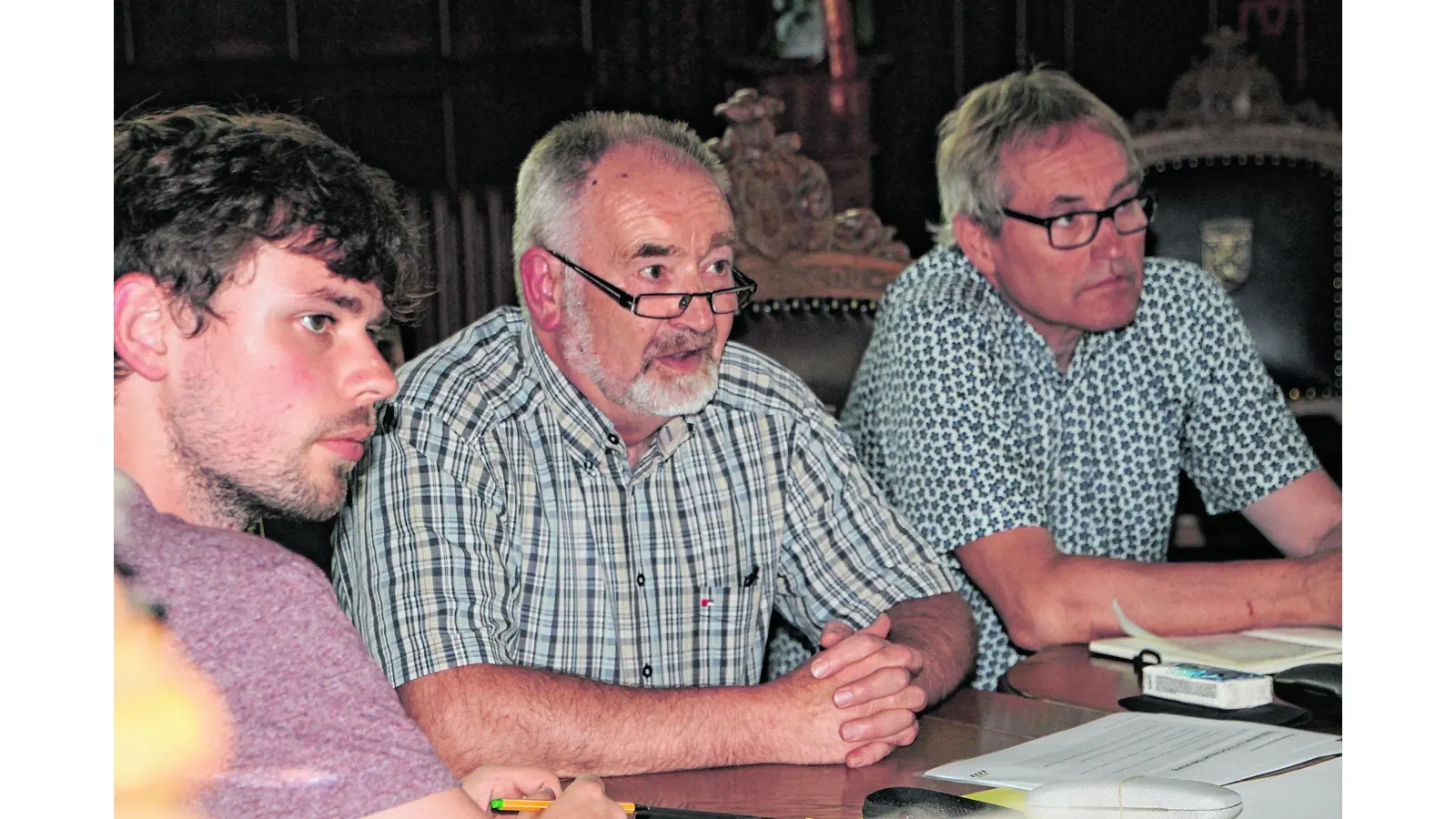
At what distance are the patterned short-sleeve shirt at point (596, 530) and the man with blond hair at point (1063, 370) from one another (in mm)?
173

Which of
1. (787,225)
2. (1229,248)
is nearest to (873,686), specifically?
(787,225)

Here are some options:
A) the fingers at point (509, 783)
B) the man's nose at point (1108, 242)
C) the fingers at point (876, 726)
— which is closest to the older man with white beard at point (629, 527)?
the fingers at point (876, 726)

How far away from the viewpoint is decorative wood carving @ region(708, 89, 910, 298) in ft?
7.16

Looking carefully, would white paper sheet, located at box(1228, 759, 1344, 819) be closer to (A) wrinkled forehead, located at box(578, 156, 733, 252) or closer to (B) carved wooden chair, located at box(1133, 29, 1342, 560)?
(A) wrinkled forehead, located at box(578, 156, 733, 252)

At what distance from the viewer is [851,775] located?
119 centimetres

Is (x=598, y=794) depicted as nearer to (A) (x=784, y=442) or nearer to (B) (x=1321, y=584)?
(A) (x=784, y=442)

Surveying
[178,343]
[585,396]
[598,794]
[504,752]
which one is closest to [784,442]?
[585,396]

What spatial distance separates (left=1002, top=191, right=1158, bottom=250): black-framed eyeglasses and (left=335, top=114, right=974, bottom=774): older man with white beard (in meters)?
0.49

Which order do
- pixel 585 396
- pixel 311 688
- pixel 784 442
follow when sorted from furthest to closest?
pixel 784 442 → pixel 585 396 → pixel 311 688

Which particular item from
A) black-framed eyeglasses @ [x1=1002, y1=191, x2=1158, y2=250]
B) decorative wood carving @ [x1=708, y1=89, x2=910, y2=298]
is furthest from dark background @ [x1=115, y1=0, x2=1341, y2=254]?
black-framed eyeglasses @ [x1=1002, y1=191, x2=1158, y2=250]

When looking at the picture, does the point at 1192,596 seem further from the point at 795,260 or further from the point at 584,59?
the point at 584,59

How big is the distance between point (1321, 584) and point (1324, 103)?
1629mm

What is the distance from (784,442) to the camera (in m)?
1.72

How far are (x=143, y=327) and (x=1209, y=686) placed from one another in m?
0.91
